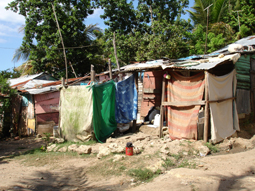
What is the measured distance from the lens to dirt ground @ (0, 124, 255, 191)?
4441mm

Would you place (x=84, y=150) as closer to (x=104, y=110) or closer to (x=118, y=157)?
(x=118, y=157)

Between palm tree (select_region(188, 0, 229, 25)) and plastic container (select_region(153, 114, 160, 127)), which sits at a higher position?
palm tree (select_region(188, 0, 229, 25))

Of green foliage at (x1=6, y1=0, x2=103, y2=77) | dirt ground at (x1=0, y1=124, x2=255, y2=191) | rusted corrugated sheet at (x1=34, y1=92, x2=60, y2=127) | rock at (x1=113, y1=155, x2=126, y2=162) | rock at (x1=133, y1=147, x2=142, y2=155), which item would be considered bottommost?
dirt ground at (x1=0, y1=124, x2=255, y2=191)

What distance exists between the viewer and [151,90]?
9.51 metres

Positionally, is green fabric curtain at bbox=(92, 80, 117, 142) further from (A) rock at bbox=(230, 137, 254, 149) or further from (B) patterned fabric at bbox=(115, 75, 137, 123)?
(A) rock at bbox=(230, 137, 254, 149)

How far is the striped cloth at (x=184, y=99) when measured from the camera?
710cm

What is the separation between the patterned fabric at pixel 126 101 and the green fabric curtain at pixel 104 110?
20 centimetres

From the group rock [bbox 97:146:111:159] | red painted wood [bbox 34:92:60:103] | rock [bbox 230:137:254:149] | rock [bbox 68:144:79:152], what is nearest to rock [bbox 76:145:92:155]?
rock [bbox 68:144:79:152]

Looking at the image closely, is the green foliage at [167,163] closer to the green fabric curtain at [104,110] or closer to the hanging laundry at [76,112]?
the green fabric curtain at [104,110]

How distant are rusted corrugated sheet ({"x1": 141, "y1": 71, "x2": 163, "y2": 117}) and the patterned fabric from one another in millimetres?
911

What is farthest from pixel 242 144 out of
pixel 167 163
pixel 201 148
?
pixel 167 163

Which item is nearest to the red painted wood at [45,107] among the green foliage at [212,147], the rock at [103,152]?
the rock at [103,152]

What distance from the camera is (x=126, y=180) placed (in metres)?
4.98

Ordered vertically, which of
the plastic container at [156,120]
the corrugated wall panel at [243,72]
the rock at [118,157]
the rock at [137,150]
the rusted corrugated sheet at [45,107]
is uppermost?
the corrugated wall panel at [243,72]
